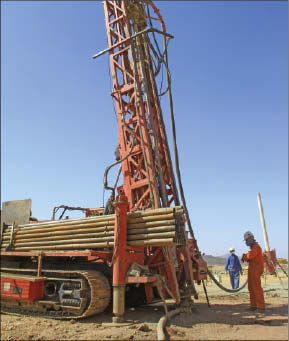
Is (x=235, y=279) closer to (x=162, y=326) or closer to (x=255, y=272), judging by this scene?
(x=255, y=272)

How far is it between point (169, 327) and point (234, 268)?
6.76 metres

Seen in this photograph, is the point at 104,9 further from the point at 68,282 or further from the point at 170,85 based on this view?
the point at 68,282

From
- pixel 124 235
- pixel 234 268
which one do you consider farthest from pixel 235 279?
pixel 124 235

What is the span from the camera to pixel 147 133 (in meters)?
8.29

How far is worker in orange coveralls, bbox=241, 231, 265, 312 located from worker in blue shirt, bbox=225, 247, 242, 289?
4.21m

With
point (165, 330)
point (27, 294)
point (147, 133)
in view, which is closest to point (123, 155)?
point (147, 133)

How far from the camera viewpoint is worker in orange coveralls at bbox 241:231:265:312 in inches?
271

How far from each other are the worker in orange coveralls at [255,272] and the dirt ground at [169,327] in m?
0.29

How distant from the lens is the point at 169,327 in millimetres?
5363

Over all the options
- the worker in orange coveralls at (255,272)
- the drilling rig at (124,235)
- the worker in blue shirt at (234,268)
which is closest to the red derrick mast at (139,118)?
the drilling rig at (124,235)

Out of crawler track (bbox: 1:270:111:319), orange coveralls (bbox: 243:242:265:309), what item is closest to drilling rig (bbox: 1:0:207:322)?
crawler track (bbox: 1:270:111:319)

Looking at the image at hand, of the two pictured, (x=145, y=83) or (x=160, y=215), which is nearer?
(x=160, y=215)

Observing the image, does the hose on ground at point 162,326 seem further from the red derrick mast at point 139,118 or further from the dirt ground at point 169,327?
the red derrick mast at point 139,118

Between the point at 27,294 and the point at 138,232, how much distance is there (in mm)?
3143
